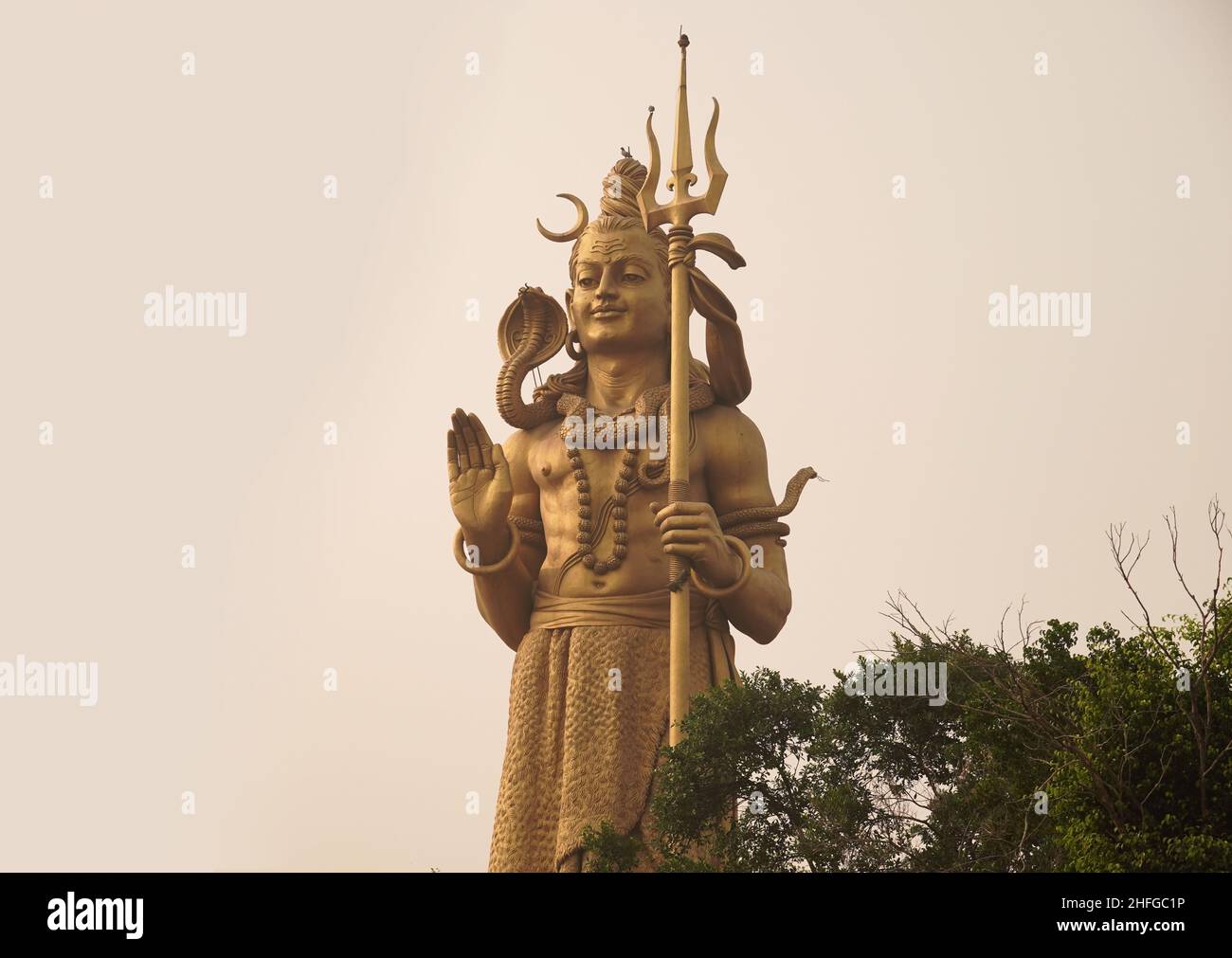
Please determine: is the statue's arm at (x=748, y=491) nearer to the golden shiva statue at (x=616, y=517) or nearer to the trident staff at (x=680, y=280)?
the golden shiva statue at (x=616, y=517)

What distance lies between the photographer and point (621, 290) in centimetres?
1186

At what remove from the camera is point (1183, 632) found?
10469 millimetres

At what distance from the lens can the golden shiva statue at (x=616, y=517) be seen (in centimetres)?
1111

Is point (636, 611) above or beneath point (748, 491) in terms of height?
beneath

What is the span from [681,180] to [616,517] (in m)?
2.26

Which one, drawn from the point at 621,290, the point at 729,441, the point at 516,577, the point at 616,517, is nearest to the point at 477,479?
the point at 516,577

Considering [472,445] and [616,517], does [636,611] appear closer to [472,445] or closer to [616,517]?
[616,517]

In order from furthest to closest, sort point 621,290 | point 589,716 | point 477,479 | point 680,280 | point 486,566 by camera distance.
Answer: point 621,290 < point 486,566 < point 477,479 < point 589,716 < point 680,280

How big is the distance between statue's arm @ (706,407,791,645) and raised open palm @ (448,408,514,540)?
57.2 inches

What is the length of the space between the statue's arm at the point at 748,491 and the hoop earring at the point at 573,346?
3.48 feet

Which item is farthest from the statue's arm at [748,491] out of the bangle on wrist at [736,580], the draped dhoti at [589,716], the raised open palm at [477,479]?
the raised open palm at [477,479]

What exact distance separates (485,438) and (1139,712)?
176 inches

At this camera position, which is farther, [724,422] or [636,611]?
[724,422]

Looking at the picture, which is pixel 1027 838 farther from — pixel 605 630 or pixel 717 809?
pixel 605 630
